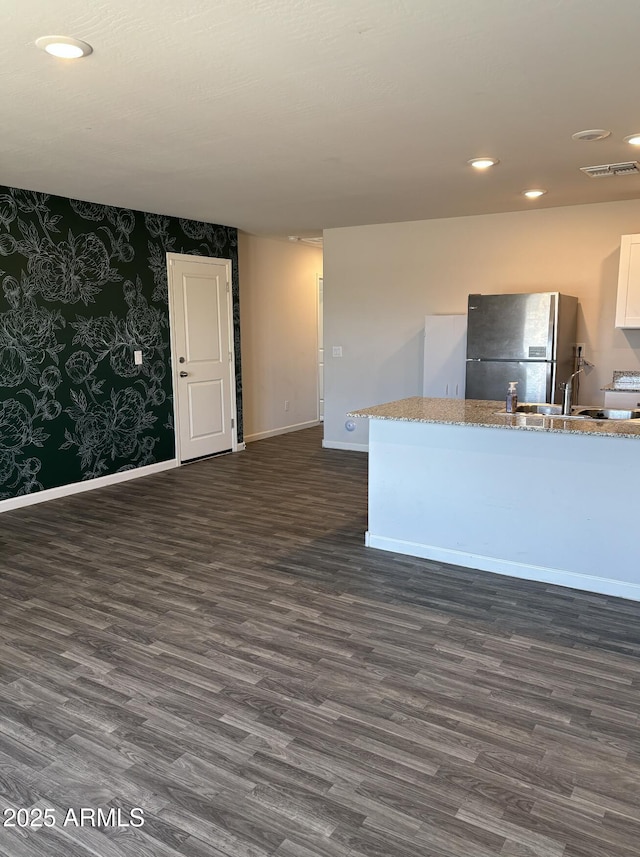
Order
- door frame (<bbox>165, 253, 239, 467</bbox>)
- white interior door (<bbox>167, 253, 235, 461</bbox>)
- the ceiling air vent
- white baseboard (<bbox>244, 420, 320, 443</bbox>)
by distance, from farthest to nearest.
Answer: white baseboard (<bbox>244, 420, 320, 443</bbox>)
white interior door (<bbox>167, 253, 235, 461</bbox>)
door frame (<bbox>165, 253, 239, 467</bbox>)
the ceiling air vent

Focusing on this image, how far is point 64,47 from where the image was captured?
7.62ft

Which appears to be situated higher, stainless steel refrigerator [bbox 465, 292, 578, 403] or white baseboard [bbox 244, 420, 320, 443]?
stainless steel refrigerator [bbox 465, 292, 578, 403]

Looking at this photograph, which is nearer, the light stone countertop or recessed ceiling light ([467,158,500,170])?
the light stone countertop

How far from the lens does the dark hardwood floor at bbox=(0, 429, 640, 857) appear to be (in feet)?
5.86

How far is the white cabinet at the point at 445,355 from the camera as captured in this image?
19.0ft

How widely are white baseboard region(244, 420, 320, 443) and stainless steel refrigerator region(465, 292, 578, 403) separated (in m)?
3.16

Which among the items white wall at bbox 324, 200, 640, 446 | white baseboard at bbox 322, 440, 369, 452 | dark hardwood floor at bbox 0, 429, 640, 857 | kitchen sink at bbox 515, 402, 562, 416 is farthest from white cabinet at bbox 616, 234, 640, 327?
white baseboard at bbox 322, 440, 369, 452

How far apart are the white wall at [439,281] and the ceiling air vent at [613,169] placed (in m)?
1.11

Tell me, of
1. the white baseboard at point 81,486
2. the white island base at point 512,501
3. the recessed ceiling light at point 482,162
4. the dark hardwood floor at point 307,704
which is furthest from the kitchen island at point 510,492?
the white baseboard at point 81,486

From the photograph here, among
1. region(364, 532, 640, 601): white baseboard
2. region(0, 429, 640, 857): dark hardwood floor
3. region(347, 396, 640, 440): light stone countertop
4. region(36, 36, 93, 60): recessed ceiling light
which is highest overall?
region(36, 36, 93, 60): recessed ceiling light

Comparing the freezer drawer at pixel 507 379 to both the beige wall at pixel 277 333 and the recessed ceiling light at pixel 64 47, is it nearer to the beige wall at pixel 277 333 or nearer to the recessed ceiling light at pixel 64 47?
the beige wall at pixel 277 333

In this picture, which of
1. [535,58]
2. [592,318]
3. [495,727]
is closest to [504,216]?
[592,318]

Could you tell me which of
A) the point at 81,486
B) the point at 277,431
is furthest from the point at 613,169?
the point at 277,431

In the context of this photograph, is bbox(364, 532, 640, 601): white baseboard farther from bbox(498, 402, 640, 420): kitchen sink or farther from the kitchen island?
bbox(498, 402, 640, 420): kitchen sink
